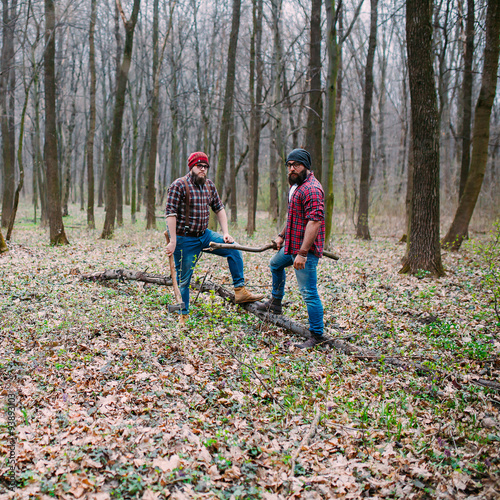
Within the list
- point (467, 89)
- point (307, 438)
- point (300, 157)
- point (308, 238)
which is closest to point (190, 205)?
point (300, 157)

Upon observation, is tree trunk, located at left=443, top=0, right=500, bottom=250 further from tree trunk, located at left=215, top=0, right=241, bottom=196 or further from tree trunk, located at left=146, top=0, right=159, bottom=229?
tree trunk, located at left=146, top=0, right=159, bottom=229

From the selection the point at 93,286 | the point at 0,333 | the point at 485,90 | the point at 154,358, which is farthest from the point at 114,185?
the point at 485,90

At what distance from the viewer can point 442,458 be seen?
2.91 metres

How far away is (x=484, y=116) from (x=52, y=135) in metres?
11.8

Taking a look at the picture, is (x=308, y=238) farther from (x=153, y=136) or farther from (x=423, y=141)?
(x=153, y=136)

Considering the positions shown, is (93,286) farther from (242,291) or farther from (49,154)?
(49,154)

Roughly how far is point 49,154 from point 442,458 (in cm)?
1190

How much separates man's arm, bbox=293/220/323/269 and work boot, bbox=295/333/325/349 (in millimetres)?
988

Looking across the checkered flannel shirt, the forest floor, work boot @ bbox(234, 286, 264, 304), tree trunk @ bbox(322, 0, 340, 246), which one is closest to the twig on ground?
the forest floor

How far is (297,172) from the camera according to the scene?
477 centimetres

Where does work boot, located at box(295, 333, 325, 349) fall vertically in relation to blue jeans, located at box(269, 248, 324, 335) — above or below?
below

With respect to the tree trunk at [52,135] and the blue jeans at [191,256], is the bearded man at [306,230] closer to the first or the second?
the blue jeans at [191,256]

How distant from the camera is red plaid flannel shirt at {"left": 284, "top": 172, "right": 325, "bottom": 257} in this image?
459 centimetres

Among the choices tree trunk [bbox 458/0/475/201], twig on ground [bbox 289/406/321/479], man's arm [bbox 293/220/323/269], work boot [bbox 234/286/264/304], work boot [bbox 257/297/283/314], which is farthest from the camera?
tree trunk [bbox 458/0/475/201]
